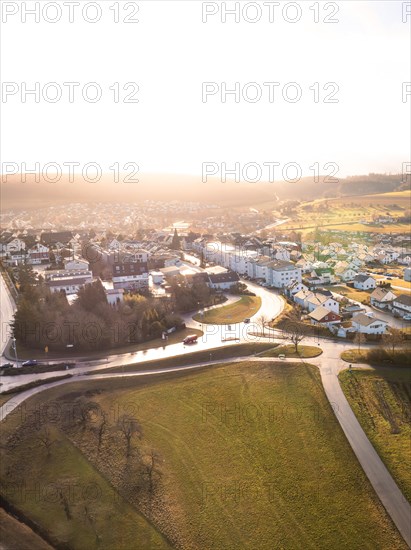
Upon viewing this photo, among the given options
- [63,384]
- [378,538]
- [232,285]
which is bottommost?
[378,538]

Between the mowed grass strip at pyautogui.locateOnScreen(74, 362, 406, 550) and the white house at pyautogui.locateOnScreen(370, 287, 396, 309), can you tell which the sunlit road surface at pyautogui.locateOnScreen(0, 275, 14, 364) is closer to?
the mowed grass strip at pyautogui.locateOnScreen(74, 362, 406, 550)

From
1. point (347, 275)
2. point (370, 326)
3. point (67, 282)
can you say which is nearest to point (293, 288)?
point (347, 275)

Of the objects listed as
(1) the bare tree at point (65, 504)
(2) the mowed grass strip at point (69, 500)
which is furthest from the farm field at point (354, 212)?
(1) the bare tree at point (65, 504)

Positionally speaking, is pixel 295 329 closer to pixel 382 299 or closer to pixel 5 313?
pixel 382 299

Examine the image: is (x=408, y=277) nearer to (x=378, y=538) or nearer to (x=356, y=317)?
(x=356, y=317)

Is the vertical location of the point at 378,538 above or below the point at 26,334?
below

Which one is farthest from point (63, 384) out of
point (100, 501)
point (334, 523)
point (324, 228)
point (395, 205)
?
point (395, 205)

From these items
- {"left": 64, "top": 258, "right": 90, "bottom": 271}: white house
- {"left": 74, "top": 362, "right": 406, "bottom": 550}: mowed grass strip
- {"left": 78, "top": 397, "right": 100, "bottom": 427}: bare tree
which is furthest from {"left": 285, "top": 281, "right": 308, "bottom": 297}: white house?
{"left": 78, "top": 397, "right": 100, "bottom": 427}: bare tree
